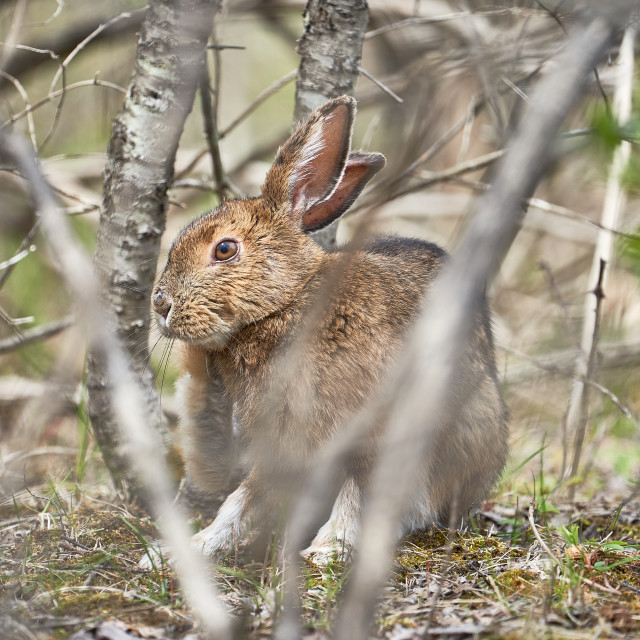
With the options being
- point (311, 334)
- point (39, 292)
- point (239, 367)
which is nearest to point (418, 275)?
point (311, 334)

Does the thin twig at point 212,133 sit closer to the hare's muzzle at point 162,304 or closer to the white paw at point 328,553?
the hare's muzzle at point 162,304

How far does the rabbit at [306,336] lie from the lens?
329 cm

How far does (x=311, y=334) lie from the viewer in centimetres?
331

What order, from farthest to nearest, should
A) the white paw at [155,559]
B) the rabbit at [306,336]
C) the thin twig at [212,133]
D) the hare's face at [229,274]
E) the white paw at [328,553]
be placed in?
1. the thin twig at [212,133]
2. the hare's face at [229,274]
3. the rabbit at [306,336]
4. the white paw at [328,553]
5. the white paw at [155,559]

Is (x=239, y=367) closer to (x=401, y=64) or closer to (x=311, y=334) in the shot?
(x=311, y=334)

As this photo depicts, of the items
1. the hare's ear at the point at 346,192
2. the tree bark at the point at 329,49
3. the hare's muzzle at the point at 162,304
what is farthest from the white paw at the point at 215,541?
the tree bark at the point at 329,49

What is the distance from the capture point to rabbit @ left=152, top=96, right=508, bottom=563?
3289 mm

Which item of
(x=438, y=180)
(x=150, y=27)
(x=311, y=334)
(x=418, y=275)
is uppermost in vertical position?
(x=150, y=27)

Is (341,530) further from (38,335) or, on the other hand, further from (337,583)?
(38,335)

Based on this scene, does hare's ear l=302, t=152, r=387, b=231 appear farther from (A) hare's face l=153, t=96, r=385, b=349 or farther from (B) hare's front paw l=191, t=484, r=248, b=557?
(B) hare's front paw l=191, t=484, r=248, b=557

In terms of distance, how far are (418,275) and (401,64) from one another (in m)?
5.11

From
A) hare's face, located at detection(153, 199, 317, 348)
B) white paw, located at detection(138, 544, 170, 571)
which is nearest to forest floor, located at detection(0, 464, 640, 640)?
white paw, located at detection(138, 544, 170, 571)

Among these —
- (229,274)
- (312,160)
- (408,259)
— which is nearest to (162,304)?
(229,274)

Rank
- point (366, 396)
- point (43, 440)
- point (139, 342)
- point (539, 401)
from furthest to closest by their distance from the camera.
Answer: point (539, 401), point (43, 440), point (139, 342), point (366, 396)
